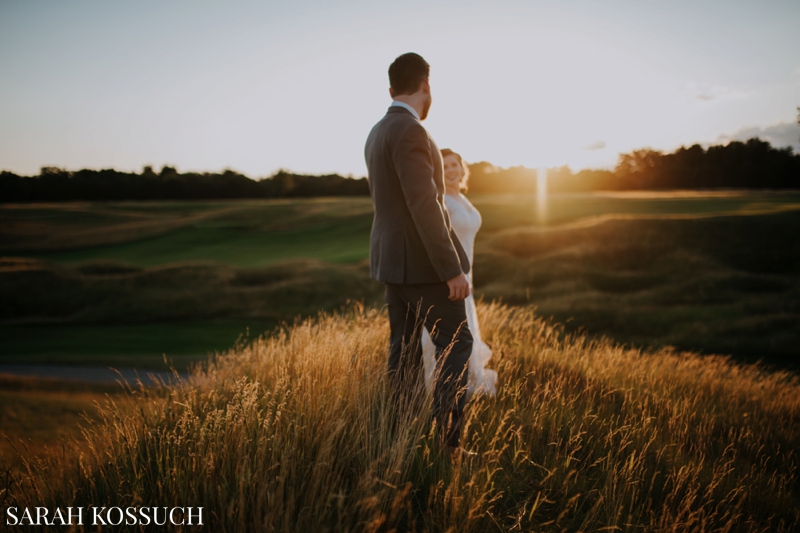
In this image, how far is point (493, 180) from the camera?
5225 centimetres

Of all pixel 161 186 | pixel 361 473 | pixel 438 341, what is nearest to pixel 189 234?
pixel 161 186

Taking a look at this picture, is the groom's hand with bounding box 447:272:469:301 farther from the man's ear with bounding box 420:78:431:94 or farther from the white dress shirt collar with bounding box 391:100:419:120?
the man's ear with bounding box 420:78:431:94

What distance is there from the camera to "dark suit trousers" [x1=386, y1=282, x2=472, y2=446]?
3.02 metres

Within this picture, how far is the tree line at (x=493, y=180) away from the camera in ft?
99.8

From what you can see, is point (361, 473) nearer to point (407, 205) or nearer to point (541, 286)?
point (407, 205)

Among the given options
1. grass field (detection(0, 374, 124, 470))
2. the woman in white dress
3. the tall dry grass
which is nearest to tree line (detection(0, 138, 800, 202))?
the woman in white dress

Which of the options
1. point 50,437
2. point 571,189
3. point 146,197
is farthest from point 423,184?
point 146,197

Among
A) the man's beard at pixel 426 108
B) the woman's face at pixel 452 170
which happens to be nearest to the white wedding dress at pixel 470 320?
the woman's face at pixel 452 170

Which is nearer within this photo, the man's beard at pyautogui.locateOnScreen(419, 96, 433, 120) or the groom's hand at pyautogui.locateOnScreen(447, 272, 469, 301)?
the groom's hand at pyautogui.locateOnScreen(447, 272, 469, 301)

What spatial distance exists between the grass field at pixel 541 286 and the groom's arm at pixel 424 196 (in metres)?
11.8

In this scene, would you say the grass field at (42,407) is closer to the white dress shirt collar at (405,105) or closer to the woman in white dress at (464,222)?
the woman in white dress at (464,222)

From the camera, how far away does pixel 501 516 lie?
8.32 ft

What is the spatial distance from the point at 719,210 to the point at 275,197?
50888 millimetres

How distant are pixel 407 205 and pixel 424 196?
15 cm
